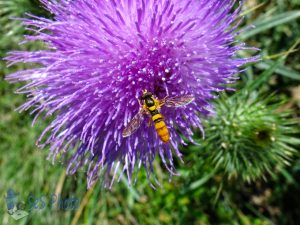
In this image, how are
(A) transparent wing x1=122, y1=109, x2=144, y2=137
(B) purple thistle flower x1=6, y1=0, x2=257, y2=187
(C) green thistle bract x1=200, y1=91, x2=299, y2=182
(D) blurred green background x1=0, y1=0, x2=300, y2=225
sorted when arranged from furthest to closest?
(D) blurred green background x1=0, y1=0, x2=300, y2=225 → (C) green thistle bract x1=200, y1=91, x2=299, y2=182 → (B) purple thistle flower x1=6, y1=0, x2=257, y2=187 → (A) transparent wing x1=122, y1=109, x2=144, y2=137

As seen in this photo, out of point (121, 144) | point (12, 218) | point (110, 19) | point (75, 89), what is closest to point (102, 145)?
point (121, 144)

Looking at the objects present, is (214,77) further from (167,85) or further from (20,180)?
(20,180)

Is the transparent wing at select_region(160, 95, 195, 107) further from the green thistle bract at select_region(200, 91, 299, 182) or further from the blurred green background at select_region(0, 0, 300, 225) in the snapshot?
the blurred green background at select_region(0, 0, 300, 225)

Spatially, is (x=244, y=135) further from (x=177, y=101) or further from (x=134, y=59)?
(x=134, y=59)

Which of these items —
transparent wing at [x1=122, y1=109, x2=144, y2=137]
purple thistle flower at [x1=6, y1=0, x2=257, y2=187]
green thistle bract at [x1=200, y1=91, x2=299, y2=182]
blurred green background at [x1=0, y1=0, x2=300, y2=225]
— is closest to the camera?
transparent wing at [x1=122, y1=109, x2=144, y2=137]

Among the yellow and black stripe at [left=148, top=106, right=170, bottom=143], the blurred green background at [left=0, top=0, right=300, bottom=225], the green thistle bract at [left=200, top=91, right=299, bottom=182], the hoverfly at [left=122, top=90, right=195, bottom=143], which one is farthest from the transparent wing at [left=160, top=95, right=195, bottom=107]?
the blurred green background at [left=0, top=0, right=300, bottom=225]

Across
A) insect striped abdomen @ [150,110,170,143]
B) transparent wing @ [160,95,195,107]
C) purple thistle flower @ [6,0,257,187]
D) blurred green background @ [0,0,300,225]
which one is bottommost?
blurred green background @ [0,0,300,225]
